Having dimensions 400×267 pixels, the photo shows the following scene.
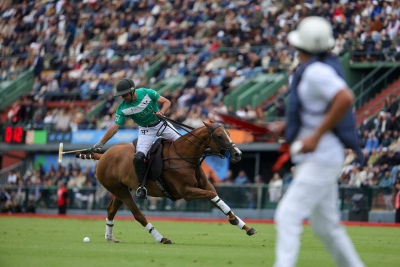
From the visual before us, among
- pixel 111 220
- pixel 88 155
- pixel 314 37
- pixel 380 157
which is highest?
pixel 314 37

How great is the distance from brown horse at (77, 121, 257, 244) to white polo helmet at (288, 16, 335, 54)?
27.5ft

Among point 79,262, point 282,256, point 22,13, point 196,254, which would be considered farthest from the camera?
point 22,13

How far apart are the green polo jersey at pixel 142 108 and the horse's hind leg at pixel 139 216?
1389 millimetres

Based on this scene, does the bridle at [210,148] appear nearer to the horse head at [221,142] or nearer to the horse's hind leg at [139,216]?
the horse head at [221,142]

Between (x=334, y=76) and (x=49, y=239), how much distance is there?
34.3 feet

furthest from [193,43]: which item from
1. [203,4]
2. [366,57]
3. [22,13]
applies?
[22,13]

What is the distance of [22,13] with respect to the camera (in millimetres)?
53406

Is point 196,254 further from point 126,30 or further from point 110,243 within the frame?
point 126,30

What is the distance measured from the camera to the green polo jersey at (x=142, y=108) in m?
17.7

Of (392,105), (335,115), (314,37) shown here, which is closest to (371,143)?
(392,105)

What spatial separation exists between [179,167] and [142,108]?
4.20 ft

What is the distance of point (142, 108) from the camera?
17.8 meters

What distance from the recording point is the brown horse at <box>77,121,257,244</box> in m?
17.7

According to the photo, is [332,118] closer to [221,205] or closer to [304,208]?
[304,208]
